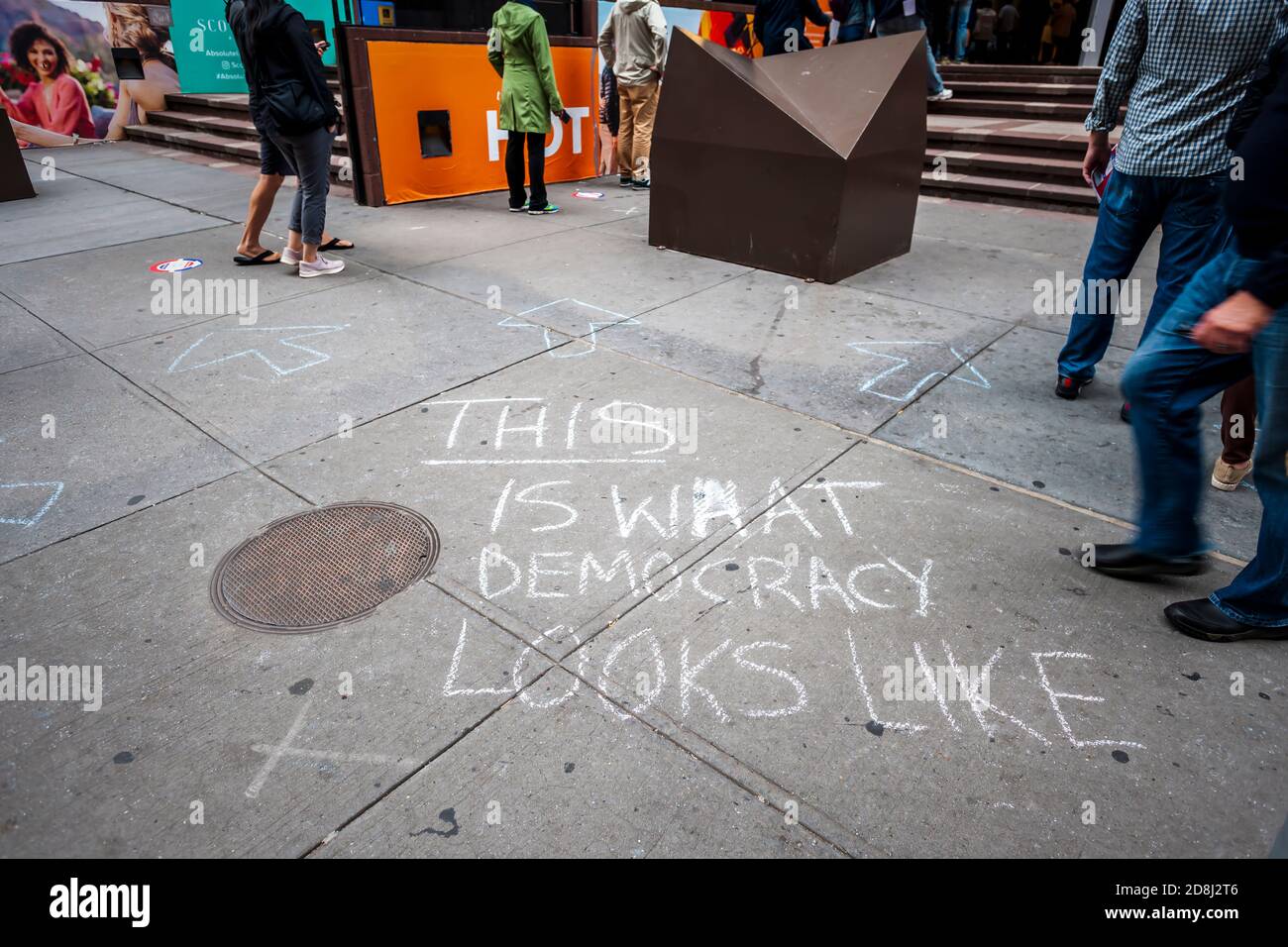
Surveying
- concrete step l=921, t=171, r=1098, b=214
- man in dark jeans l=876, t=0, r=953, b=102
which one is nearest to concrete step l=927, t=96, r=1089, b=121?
man in dark jeans l=876, t=0, r=953, b=102

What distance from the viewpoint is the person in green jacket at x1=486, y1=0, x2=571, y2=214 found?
7.48 metres

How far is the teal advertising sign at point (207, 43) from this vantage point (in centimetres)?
1355

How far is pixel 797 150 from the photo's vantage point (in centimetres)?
567

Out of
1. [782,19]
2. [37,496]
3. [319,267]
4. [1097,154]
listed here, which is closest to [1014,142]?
[782,19]

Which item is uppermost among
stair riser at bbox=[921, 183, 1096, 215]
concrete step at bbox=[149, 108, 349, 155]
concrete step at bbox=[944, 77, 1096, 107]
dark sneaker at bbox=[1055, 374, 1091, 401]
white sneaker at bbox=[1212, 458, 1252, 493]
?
concrete step at bbox=[944, 77, 1096, 107]

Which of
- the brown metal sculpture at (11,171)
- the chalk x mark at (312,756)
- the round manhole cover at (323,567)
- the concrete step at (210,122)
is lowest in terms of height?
the chalk x mark at (312,756)

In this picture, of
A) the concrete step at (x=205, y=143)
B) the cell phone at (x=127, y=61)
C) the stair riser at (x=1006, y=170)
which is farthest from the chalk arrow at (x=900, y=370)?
the cell phone at (x=127, y=61)

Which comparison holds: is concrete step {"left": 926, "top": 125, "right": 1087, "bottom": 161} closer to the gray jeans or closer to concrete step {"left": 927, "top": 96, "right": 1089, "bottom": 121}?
concrete step {"left": 927, "top": 96, "right": 1089, "bottom": 121}

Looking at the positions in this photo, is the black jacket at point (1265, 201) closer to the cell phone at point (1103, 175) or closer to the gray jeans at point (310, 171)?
the cell phone at point (1103, 175)

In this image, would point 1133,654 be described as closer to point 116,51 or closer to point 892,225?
point 892,225

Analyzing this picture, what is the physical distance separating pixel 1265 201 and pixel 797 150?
3956 millimetres

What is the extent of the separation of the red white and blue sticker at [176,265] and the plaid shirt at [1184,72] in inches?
244

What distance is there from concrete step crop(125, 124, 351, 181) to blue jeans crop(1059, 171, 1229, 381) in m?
8.49
